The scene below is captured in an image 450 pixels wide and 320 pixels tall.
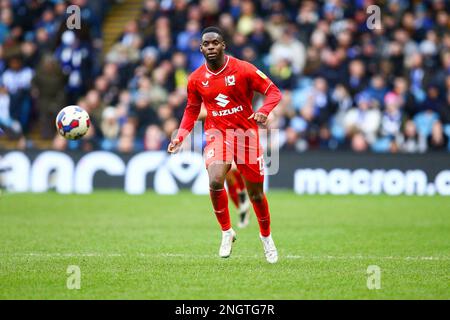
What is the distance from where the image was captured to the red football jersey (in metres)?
10.5

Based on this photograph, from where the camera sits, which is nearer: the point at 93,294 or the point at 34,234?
the point at 93,294

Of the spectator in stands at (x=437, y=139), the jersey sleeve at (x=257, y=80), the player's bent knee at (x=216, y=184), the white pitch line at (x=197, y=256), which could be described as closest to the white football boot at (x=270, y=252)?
the white pitch line at (x=197, y=256)

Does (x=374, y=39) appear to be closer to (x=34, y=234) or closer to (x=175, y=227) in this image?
(x=175, y=227)

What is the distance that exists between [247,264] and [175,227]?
4.67 m

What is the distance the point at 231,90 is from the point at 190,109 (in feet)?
2.29

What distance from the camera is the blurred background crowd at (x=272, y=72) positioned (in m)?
21.9

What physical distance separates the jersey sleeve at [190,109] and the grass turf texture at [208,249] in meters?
1.56

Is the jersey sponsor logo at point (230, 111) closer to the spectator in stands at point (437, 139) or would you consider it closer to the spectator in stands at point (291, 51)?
the spectator in stands at point (437, 139)

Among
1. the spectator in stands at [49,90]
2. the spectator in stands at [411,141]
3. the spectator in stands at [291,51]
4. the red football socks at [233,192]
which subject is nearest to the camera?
the red football socks at [233,192]

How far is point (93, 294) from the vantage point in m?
8.36

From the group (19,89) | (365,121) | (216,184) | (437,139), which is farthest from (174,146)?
(19,89)

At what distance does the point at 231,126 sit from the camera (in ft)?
34.8
